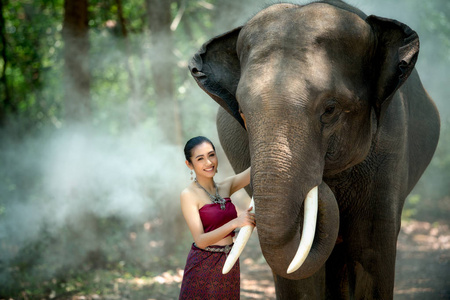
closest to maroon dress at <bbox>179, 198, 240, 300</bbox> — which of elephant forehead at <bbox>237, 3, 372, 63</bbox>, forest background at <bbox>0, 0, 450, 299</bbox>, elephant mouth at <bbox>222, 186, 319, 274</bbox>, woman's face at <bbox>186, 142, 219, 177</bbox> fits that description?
woman's face at <bbox>186, 142, 219, 177</bbox>

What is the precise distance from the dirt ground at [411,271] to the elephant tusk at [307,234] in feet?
12.4

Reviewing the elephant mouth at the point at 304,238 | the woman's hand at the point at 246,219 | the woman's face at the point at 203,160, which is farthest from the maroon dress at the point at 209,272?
the elephant mouth at the point at 304,238

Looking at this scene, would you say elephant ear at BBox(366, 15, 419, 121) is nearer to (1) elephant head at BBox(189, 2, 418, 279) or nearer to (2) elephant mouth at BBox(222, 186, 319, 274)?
(1) elephant head at BBox(189, 2, 418, 279)

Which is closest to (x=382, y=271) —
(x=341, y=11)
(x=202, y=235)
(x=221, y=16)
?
(x=202, y=235)

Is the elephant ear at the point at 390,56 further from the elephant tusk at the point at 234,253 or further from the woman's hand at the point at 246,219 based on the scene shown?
the elephant tusk at the point at 234,253

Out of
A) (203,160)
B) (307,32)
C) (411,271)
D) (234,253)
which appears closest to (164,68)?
(411,271)

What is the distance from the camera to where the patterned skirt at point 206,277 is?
3.41 m

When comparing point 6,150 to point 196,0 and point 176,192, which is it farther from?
point 196,0

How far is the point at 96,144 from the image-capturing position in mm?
8312

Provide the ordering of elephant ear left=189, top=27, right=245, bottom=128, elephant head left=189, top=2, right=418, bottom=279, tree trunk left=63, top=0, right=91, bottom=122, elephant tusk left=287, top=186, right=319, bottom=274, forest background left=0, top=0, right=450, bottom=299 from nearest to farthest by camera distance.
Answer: elephant tusk left=287, top=186, right=319, bottom=274 < elephant head left=189, top=2, right=418, bottom=279 < elephant ear left=189, top=27, right=245, bottom=128 < forest background left=0, top=0, right=450, bottom=299 < tree trunk left=63, top=0, right=91, bottom=122

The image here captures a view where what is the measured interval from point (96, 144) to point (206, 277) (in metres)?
5.31

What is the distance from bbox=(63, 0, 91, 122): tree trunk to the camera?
25.6ft

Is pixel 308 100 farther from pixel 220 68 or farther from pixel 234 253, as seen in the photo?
pixel 220 68

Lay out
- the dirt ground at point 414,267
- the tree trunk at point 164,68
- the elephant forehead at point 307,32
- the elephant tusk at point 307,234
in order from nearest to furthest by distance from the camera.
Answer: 1. the elephant tusk at point 307,234
2. the elephant forehead at point 307,32
3. the dirt ground at point 414,267
4. the tree trunk at point 164,68
